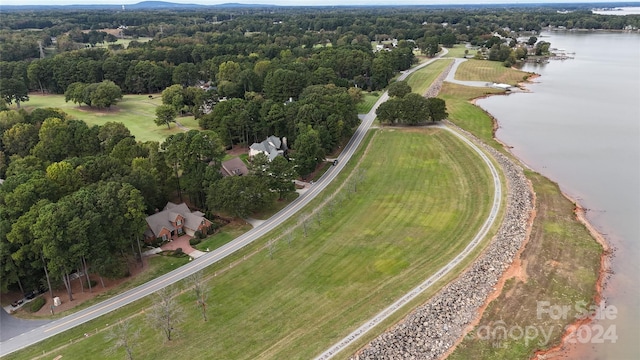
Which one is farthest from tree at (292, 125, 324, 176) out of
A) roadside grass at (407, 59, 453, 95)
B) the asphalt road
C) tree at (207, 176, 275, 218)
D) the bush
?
roadside grass at (407, 59, 453, 95)

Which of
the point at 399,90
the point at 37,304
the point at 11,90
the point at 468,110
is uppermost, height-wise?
the point at 11,90

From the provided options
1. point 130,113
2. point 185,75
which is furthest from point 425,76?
point 130,113

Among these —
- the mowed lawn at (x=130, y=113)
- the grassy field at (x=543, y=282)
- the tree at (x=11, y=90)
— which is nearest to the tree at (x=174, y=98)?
the mowed lawn at (x=130, y=113)

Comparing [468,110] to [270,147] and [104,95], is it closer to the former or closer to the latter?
[270,147]

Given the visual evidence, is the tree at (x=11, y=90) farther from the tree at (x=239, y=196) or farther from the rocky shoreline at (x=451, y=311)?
the rocky shoreline at (x=451, y=311)

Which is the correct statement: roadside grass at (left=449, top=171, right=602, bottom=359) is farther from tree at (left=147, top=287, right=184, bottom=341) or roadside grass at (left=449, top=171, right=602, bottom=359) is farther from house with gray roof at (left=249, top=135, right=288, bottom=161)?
house with gray roof at (left=249, top=135, right=288, bottom=161)

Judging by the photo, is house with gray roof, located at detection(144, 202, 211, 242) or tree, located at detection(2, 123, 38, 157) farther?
tree, located at detection(2, 123, 38, 157)
